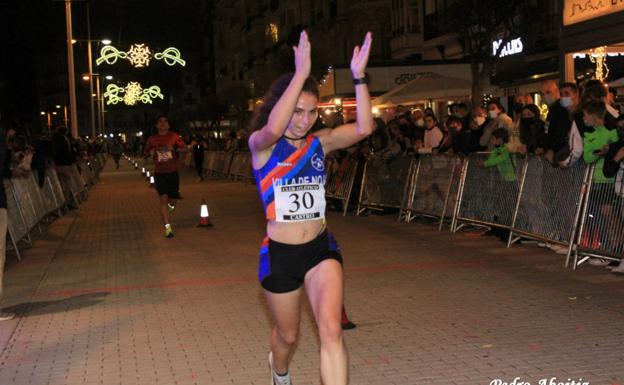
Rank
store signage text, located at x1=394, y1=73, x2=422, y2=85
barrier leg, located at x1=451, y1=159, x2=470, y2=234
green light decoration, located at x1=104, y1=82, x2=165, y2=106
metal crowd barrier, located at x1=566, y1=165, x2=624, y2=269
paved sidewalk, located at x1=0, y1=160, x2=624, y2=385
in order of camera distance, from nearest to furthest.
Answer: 1. paved sidewalk, located at x1=0, y1=160, x2=624, y2=385
2. metal crowd barrier, located at x1=566, y1=165, x2=624, y2=269
3. barrier leg, located at x1=451, y1=159, x2=470, y2=234
4. store signage text, located at x1=394, y1=73, x2=422, y2=85
5. green light decoration, located at x1=104, y1=82, x2=165, y2=106

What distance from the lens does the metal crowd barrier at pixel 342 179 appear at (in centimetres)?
1673

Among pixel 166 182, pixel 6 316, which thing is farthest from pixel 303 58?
pixel 166 182

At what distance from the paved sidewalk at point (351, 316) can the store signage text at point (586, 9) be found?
485cm

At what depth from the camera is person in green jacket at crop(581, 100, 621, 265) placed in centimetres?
907

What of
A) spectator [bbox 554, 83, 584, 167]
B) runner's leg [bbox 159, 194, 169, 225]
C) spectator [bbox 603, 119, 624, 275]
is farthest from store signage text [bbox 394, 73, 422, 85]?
spectator [bbox 603, 119, 624, 275]

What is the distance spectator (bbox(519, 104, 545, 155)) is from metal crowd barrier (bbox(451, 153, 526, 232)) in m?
0.53

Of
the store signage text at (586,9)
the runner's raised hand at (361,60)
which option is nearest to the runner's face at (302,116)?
the runner's raised hand at (361,60)

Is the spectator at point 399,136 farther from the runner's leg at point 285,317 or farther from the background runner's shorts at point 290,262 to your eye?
the background runner's shorts at point 290,262

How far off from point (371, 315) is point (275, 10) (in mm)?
56128

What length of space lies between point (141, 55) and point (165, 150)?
439 inches

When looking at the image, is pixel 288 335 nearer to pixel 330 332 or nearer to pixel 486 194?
pixel 330 332

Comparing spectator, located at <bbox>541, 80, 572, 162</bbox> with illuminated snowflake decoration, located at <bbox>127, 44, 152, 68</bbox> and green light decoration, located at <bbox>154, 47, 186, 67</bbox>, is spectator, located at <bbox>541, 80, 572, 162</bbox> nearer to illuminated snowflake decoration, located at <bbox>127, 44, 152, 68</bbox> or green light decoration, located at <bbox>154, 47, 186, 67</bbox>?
green light decoration, located at <bbox>154, 47, 186, 67</bbox>

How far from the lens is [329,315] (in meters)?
4.38

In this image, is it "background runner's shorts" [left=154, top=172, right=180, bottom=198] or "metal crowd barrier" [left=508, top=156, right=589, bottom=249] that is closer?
"metal crowd barrier" [left=508, top=156, right=589, bottom=249]
